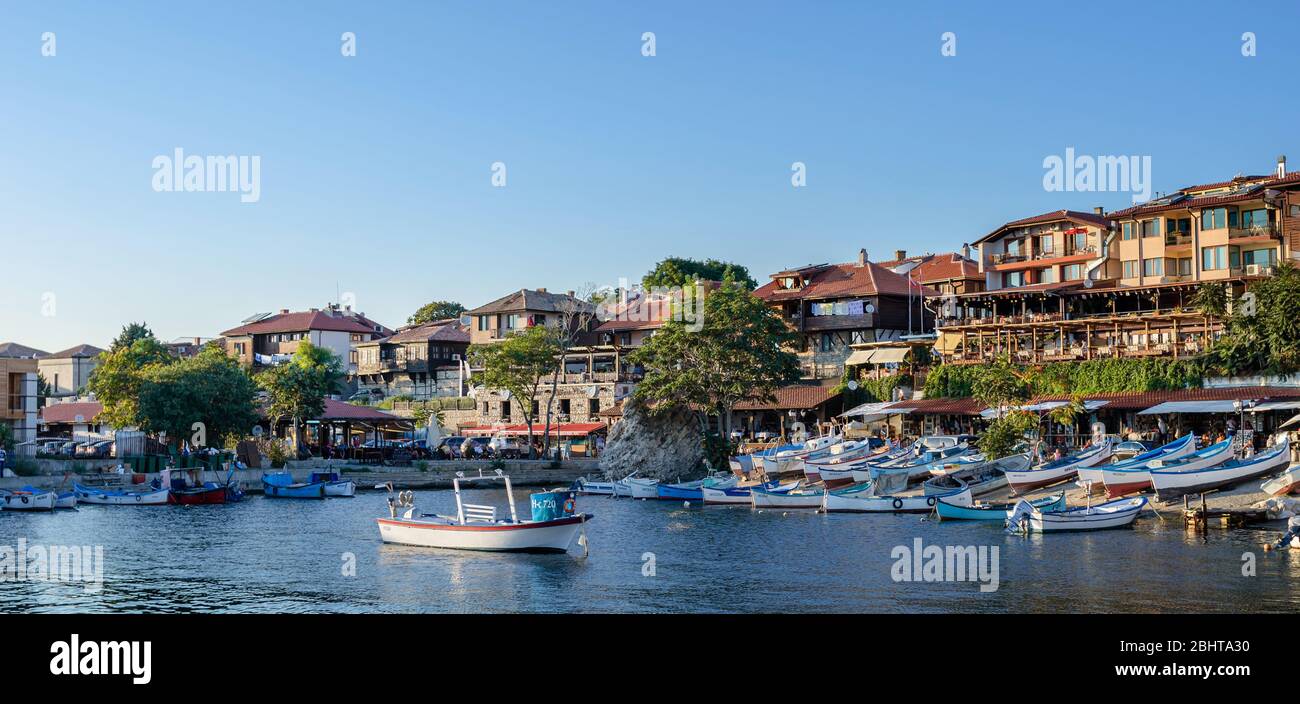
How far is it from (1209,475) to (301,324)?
9153cm

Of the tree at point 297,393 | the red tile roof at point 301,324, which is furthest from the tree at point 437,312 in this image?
the tree at point 297,393

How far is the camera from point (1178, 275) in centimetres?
6756

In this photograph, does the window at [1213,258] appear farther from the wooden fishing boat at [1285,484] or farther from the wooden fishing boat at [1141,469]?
the wooden fishing boat at [1285,484]

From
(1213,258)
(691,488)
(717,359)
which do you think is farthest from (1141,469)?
(717,359)

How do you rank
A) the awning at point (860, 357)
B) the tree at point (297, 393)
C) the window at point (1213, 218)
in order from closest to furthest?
the window at point (1213, 218) → the tree at point (297, 393) → the awning at point (860, 357)

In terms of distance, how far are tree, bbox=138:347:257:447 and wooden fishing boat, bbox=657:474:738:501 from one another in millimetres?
24571

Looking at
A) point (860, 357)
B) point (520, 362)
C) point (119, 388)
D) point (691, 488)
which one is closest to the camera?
point (691, 488)

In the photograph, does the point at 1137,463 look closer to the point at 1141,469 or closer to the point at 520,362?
the point at 1141,469

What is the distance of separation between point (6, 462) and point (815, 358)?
50249 mm

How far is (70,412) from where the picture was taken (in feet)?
305

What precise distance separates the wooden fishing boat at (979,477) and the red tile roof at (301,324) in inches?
3124

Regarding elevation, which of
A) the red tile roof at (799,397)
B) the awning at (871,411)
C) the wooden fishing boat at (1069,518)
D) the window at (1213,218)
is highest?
the window at (1213,218)

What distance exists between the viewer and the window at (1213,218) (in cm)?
6512
